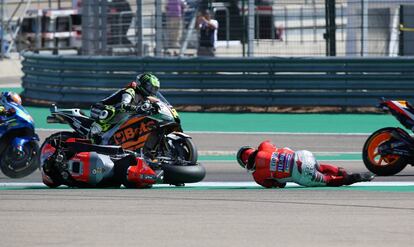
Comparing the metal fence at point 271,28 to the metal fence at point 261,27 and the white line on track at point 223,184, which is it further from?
the white line on track at point 223,184

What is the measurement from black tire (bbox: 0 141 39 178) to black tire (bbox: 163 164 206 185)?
6.70 feet

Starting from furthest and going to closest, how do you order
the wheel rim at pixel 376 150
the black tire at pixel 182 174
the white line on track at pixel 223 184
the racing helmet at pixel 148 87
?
the wheel rim at pixel 376 150 < the racing helmet at pixel 148 87 < the white line on track at pixel 223 184 < the black tire at pixel 182 174

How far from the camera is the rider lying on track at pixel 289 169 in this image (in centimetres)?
1145

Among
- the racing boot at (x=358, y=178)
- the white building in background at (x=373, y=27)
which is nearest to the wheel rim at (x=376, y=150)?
the racing boot at (x=358, y=178)

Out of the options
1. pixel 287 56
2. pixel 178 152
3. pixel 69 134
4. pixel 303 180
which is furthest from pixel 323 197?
pixel 287 56

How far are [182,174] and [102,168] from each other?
854mm

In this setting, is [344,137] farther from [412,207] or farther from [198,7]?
[412,207]

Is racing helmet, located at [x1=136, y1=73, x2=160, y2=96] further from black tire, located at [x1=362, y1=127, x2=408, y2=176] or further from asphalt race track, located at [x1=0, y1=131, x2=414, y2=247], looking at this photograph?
black tire, located at [x1=362, y1=127, x2=408, y2=176]

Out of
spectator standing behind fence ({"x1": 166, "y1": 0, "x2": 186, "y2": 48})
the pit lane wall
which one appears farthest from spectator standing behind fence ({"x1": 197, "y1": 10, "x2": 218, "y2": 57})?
the pit lane wall

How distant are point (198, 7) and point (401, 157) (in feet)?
31.8

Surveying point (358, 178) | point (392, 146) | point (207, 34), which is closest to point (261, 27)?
point (207, 34)

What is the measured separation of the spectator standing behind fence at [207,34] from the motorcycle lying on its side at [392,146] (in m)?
9.00

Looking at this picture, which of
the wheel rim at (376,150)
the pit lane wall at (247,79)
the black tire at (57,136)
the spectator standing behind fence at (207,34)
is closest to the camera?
the black tire at (57,136)

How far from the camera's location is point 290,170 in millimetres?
11453
